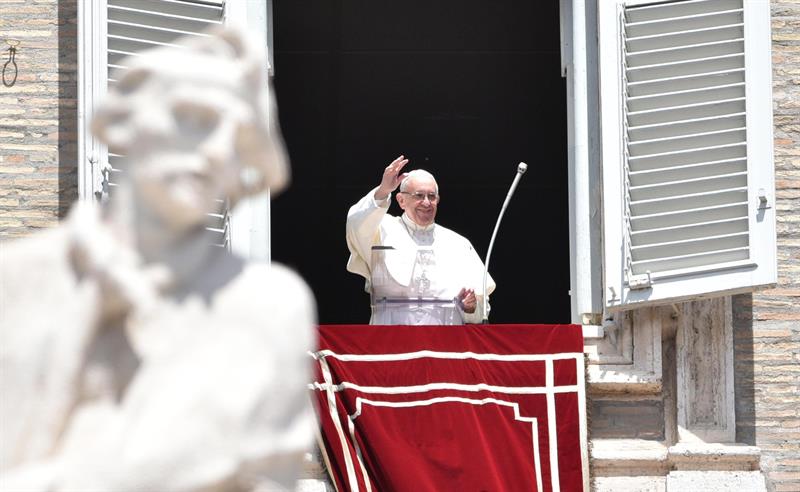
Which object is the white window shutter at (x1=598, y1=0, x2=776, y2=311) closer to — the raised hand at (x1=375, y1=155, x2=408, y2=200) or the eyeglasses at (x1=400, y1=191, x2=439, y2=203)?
the raised hand at (x1=375, y1=155, x2=408, y2=200)

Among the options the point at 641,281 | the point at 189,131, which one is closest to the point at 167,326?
the point at 189,131

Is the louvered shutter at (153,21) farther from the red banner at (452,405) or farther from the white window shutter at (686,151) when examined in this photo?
the white window shutter at (686,151)

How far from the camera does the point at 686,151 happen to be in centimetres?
823

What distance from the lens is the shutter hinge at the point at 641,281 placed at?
8.09m

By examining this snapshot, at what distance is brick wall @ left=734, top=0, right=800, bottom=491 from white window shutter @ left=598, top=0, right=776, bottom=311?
1.56 feet

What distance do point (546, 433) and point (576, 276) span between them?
29.5 inches

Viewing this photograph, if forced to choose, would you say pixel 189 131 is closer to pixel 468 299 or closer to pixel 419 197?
pixel 468 299

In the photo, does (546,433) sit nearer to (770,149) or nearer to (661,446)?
(661,446)

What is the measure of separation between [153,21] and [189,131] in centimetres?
561

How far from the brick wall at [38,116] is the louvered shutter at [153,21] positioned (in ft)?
1.39

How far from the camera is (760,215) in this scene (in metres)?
8.16

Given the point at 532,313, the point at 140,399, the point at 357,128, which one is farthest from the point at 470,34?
the point at 140,399

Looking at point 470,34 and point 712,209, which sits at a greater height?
point 470,34

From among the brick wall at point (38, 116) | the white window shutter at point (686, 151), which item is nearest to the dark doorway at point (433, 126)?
the brick wall at point (38, 116)
